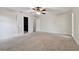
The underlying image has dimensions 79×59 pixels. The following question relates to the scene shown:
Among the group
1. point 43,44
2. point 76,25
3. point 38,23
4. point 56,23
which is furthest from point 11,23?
point 76,25

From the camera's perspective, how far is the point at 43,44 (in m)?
1.92

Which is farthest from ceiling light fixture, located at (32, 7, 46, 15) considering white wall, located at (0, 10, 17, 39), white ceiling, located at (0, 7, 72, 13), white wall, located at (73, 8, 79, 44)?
white wall, located at (73, 8, 79, 44)

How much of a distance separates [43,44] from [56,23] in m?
0.41

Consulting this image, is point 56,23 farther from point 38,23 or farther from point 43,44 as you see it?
point 43,44

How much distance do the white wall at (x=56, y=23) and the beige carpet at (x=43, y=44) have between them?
10 centimetres

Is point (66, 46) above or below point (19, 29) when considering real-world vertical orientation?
below

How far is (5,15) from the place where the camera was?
1933mm

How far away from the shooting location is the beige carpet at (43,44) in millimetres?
1905

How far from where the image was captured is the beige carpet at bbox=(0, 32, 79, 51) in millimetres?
1905

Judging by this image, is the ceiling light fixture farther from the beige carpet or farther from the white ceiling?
the beige carpet
